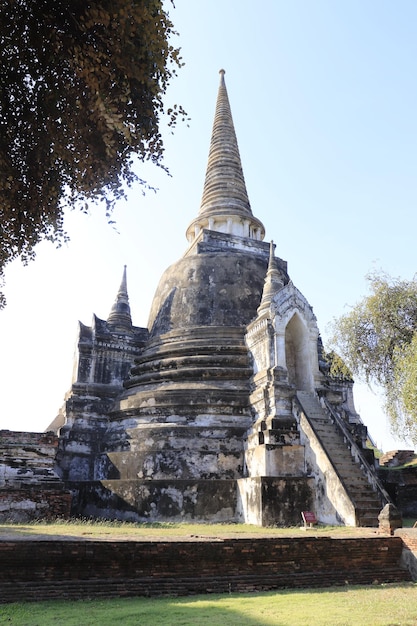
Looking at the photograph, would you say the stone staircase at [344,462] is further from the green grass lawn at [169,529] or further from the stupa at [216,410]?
the green grass lawn at [169,529]

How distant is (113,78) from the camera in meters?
4.94

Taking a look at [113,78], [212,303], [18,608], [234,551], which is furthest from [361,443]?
[113,78]

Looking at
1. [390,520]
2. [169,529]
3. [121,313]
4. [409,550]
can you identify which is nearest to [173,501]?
[169,529]

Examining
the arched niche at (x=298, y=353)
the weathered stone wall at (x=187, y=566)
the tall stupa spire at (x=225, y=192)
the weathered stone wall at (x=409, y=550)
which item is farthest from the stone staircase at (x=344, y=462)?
the tall stupa spire at (x=225, y=192)

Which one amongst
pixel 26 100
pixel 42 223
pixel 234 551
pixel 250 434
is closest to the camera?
pixel 26 100

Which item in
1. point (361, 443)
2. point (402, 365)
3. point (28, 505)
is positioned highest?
point (402, 365)

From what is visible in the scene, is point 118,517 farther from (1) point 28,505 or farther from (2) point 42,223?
(2) point 42,223

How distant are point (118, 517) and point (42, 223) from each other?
348 inches

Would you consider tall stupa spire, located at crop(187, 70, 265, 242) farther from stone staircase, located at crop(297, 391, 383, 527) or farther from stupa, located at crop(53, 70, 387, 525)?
stone staircase, located at crop(297, 391, 383, 527)

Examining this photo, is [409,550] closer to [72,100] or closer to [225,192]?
[72,100]

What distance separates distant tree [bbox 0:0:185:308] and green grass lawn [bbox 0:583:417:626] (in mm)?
3962

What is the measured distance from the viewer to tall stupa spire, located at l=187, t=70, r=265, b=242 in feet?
70.1

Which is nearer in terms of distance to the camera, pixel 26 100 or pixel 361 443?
pixel 26 100

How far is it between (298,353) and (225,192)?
9.44 meters
